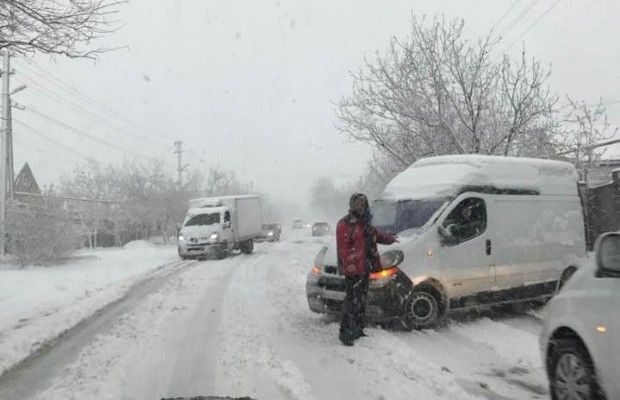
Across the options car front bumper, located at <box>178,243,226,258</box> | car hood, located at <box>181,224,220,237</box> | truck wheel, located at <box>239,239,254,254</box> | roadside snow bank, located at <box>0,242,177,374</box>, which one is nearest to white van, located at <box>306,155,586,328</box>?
roadside snow bank, located at <box>0,242,177,374</box>

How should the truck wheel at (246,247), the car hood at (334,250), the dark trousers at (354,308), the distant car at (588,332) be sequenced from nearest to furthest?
the distant car at (588,332)
the dark trousers at (354,308)
the car hood at (334,250)
the truck wheel at (246,247)

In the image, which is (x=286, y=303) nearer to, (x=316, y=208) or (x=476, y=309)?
(x=476, y=309)

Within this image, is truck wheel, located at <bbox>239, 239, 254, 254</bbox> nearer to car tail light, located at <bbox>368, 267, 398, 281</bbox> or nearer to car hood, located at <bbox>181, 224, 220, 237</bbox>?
car hood, located at <bbox>181, 224, 220, 237</bbox>

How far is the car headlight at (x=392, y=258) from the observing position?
7840 mm

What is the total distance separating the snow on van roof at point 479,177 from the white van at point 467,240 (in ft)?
0.06

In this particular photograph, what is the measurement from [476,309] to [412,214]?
1.64 m

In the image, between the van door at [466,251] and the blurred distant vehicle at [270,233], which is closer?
the van door at [466,251]

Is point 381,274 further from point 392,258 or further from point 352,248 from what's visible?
point 352,248

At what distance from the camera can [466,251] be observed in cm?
846

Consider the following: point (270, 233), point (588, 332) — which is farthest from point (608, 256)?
point (270, 233)

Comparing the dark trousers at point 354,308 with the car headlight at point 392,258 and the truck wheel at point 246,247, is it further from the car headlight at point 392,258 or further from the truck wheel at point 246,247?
the truck wheel at point 246,247

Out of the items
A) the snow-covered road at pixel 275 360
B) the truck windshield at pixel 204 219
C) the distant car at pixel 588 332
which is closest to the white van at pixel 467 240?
the snow-covered road at pixel 275 360

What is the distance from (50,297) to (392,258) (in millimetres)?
7817

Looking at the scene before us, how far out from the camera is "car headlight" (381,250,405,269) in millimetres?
7840
